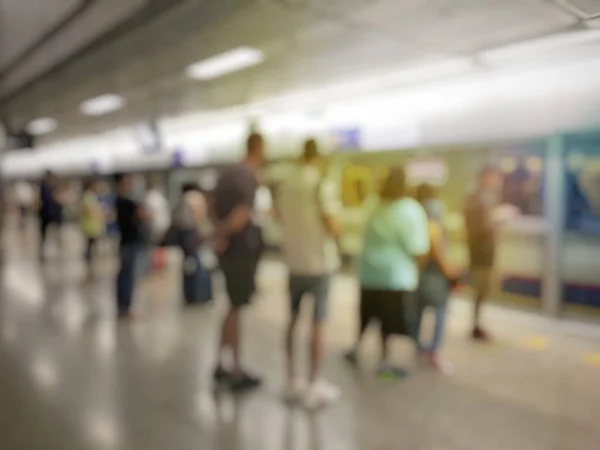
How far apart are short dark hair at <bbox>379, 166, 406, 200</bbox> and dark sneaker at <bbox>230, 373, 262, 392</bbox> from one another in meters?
1.63

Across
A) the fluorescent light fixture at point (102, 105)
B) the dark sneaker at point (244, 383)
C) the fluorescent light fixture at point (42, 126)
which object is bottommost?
the dark sneaker at point (244, 383)

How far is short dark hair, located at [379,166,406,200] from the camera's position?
3.62 meters

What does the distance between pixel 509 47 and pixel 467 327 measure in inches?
109

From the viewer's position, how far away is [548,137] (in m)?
5.23

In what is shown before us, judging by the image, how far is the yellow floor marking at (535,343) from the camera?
4.65m

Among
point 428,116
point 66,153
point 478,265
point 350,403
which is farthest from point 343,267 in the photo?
point 66,153

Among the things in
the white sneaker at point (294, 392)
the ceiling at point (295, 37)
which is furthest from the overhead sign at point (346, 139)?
the white sneaker at point (294, 392)

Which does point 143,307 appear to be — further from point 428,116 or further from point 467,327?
point 428,116

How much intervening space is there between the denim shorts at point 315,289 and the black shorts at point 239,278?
12.0 inches

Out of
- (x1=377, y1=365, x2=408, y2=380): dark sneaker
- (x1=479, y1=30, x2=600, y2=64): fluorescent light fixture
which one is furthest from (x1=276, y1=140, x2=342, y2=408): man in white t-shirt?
(x1=479, y1=30, x2=600, y2=64): fluorescent light fixture

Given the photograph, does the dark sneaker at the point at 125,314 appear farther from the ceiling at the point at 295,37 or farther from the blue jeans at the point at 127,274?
the ceiling at the point at 295,37

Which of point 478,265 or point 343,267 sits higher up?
point 478,265

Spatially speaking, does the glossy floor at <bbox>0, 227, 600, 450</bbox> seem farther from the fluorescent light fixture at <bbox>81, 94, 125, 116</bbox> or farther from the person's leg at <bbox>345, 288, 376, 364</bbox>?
the fluorescent light fixture at <bbox>81, 94, 125, 116</bbox>

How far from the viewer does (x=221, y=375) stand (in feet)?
12.3
